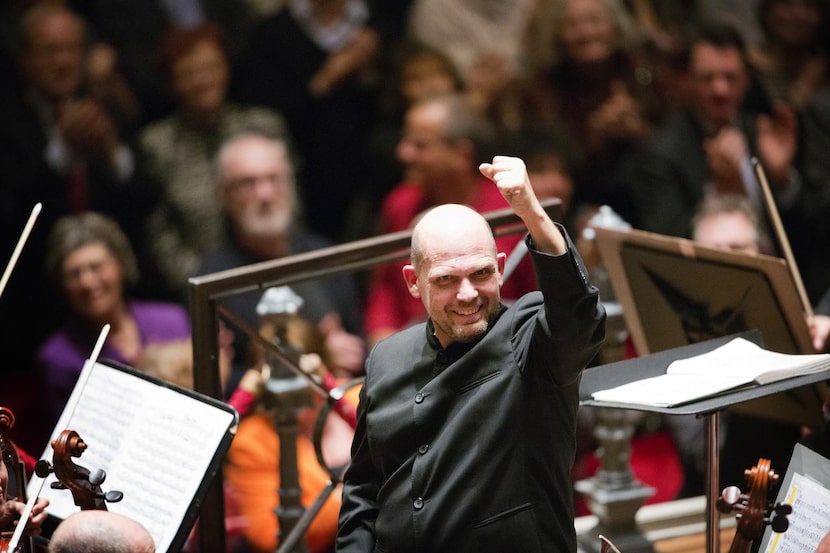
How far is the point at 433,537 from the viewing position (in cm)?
278

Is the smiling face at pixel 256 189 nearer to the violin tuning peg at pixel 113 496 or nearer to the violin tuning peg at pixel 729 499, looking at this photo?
the violin tuning peg at pixel 113 496

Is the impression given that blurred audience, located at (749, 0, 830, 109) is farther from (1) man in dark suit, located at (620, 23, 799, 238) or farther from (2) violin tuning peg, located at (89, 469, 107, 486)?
(2) violin tuning peg, located at (89, 469, 107, 486)

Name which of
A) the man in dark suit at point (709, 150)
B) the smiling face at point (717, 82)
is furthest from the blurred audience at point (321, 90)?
the smiling face at point (717, 82)

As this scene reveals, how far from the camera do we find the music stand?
3.69m

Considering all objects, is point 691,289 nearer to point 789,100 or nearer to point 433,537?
point 433,537

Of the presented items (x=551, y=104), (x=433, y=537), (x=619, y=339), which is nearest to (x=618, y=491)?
(x=619, y=339)

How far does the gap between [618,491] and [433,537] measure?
5.04 feet

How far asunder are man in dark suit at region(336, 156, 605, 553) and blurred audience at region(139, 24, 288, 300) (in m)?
3.13

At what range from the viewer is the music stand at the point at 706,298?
3686 millimetres

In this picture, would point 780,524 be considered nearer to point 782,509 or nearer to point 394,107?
point 782,509

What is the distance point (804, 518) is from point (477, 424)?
940 mm

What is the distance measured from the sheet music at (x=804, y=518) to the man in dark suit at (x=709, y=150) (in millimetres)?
3075

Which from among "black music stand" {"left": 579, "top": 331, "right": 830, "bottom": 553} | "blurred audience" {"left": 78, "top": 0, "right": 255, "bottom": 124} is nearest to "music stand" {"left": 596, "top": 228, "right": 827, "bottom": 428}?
"black music stand" {"left": 579, "top": 331, "right": 830, "bottom": 553}

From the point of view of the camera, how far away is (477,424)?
2.78 meters
